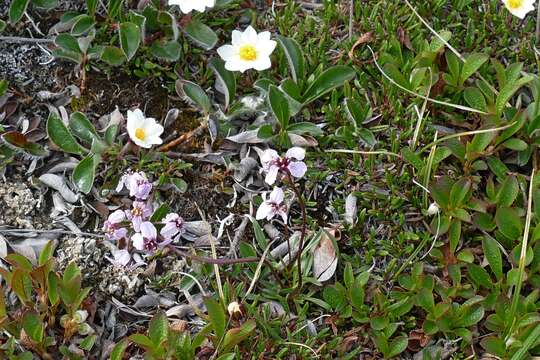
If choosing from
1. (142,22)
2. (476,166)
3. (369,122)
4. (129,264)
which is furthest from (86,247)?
(476,166)

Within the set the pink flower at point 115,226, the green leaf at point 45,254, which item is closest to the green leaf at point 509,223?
the pink flower at point 115,226

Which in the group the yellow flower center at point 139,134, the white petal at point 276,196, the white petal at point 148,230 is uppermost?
the white petal at point 276,196

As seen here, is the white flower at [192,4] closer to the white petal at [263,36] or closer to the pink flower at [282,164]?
the white petal at [263,36]

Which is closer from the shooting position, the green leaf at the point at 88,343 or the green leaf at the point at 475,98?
the green leaf at the point at 88,343

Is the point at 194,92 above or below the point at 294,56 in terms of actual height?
below

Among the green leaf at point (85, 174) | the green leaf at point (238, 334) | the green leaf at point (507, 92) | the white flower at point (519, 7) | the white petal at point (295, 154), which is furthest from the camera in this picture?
the white flower at point (519, 7)

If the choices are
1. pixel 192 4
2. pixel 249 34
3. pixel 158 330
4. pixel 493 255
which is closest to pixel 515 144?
pixel 493 255

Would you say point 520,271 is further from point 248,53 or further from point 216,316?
point 248,53
